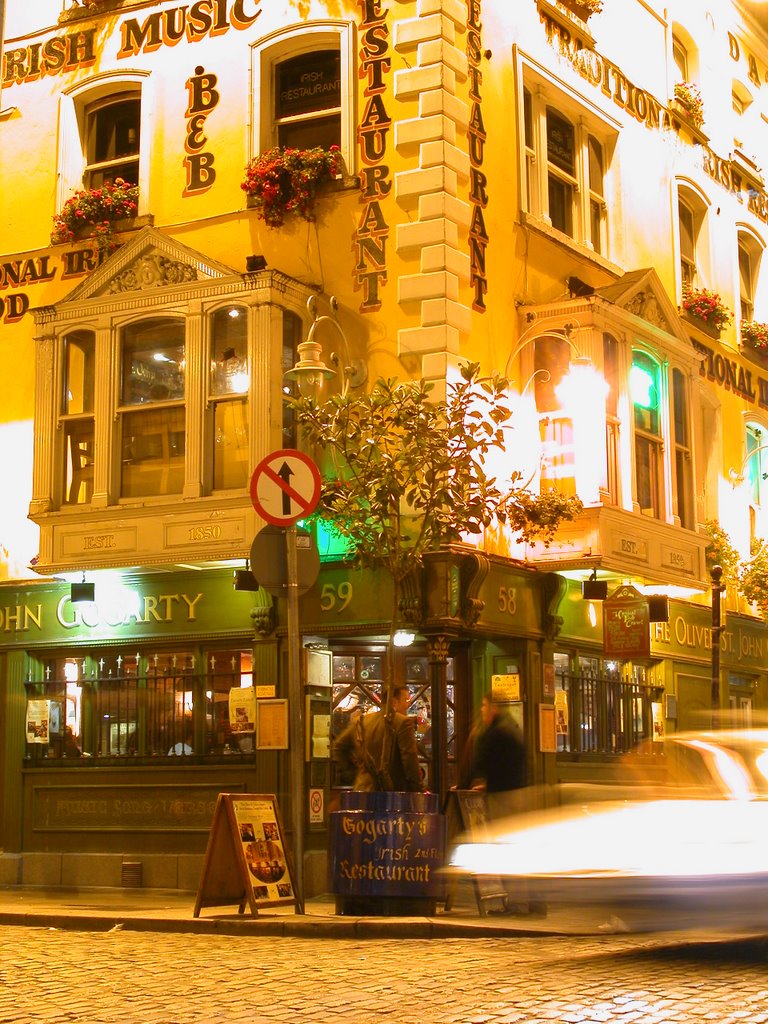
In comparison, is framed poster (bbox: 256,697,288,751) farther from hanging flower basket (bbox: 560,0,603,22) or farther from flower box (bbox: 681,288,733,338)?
hanging flower basket (bbox: 560,0,603,22)

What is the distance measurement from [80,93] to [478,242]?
5749mm

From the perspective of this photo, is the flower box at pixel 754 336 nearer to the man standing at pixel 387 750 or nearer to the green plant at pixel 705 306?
the green plant at pixel 705 306

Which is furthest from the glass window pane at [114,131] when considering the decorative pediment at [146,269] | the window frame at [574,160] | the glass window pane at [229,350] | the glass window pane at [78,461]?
the window frame at [574,160]

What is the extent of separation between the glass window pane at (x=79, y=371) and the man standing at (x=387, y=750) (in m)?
5.70

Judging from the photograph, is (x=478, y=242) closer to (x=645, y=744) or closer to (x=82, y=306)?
(x=82, y=306)

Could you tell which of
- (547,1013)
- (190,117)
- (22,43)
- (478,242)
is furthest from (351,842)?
(22,43)

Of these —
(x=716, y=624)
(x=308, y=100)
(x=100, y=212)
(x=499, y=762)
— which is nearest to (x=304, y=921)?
(x=499, y=762)

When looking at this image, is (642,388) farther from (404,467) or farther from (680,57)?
(680,57)

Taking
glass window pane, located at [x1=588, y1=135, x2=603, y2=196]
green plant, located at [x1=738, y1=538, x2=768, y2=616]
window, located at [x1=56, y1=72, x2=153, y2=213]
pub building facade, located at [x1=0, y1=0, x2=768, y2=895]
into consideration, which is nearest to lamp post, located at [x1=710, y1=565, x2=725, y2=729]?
pub building facade, located at [x1=0, y1=0, x2=768, y2=895]

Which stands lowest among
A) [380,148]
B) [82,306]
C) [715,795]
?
[715,795]

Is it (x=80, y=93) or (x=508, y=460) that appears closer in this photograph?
(x=508, y=460)

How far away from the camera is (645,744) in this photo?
66.3 feet

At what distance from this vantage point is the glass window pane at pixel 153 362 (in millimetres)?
17438

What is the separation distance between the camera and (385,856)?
511 inches
